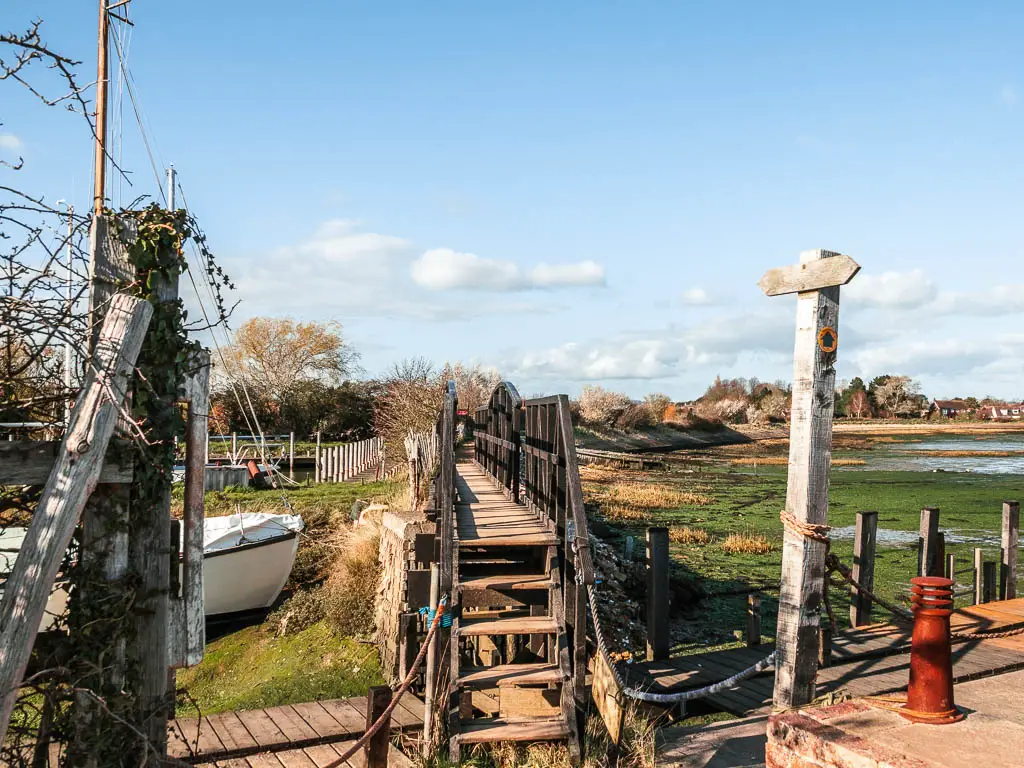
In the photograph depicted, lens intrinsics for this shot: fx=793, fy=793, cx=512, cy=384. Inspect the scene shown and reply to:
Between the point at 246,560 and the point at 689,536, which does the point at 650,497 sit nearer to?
the point at 689,536

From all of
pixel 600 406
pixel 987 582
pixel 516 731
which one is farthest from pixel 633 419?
A: pixel 516 731

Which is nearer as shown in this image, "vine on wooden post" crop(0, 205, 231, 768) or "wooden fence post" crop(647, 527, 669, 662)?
"vine on wooden post" crop(0, 205, 231, 768)

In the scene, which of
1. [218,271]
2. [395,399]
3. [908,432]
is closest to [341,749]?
[218,271]

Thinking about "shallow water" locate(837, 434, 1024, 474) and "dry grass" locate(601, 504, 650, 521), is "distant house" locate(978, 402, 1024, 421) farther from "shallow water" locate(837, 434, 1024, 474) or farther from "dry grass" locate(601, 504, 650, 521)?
"dry grass" locate(601, 504, 650, 521)

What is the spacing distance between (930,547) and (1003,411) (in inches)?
4874

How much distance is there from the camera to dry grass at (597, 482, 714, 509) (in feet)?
87.2

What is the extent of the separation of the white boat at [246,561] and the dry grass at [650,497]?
13.8m

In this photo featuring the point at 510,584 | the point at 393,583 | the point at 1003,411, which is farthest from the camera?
the point at 1003,411

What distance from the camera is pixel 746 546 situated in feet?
61.6

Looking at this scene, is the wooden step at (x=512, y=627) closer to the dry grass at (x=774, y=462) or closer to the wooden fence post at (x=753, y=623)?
the wooden fence post at (x=753, y=623)

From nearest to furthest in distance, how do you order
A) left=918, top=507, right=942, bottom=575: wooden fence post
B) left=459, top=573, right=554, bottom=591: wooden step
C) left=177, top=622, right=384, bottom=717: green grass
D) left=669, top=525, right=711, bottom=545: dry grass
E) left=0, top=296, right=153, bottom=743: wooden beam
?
left=0, top=296, right=153, bottom=743: wooden beam < left=459, top=573, right=554, bottom=591: wooden step < left=177, top=622, right=384, bottom=717: green grass < left=918, top=507, right=942, bottom=575: wooden fence post < left=669, top=525, right=711, bottom=545: dry grass

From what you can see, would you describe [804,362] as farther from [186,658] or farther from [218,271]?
[186,658]

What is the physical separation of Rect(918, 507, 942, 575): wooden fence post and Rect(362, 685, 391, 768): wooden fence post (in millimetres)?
8643

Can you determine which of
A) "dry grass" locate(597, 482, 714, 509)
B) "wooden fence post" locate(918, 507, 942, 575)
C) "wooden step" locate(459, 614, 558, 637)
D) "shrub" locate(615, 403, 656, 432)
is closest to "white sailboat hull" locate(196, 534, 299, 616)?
"wooden step" locate(459, 614, 558, 637)
